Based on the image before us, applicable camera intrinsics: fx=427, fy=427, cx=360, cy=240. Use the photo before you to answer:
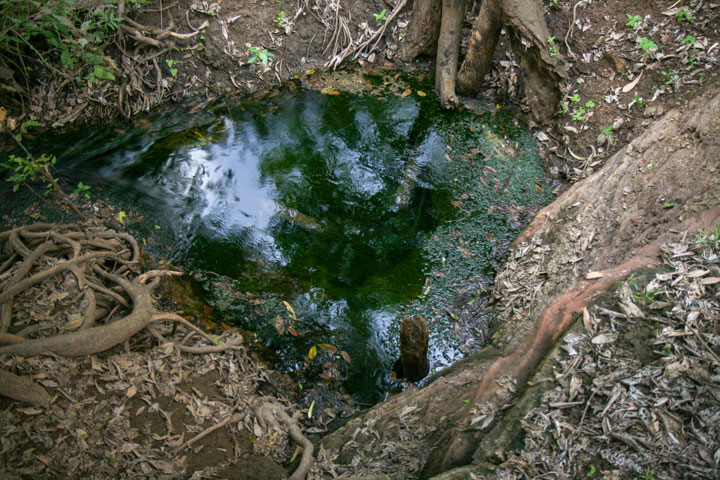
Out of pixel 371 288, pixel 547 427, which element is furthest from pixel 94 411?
pixel 547 427

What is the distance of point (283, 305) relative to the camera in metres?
4.04

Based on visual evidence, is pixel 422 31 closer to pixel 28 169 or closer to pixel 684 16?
pixel 684 16

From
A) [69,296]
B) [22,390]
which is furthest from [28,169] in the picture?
[22,390]

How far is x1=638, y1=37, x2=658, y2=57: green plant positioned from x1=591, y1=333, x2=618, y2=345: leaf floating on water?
391 cm

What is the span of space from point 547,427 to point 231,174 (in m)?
4.36

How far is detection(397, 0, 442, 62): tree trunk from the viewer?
20.2 ft

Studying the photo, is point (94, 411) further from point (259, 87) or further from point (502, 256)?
point (259, 87)

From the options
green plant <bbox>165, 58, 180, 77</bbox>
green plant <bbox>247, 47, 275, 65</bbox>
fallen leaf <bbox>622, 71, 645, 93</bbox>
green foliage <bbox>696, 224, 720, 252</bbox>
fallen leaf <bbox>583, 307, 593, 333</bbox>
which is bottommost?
green plant <bbox>165, 58, 180, 77</bbox>

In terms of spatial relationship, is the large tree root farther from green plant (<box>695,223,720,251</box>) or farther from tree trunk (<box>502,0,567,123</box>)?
green plant (<box>695,223,720,251</box>)

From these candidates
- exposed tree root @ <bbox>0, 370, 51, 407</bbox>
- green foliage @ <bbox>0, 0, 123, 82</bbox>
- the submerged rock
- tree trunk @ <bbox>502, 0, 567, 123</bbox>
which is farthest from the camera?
tree trunk @ <bbox>502, 0, 567, 123</bbox>

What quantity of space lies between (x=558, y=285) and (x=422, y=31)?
15.0ft

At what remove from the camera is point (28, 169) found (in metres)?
4.64

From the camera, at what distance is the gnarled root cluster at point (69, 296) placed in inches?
116

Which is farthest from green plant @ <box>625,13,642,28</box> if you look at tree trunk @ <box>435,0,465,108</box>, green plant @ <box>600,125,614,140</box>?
tree trunk @ <box>435,0,465,108</box>
